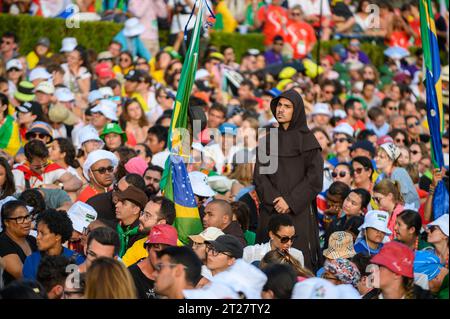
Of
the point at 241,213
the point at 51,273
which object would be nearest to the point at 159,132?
the point at 241,213

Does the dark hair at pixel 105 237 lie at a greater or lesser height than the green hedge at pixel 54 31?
greater

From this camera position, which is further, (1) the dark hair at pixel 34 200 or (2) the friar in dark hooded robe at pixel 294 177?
(2) the friar in dark hooded robe at pixel 294 177

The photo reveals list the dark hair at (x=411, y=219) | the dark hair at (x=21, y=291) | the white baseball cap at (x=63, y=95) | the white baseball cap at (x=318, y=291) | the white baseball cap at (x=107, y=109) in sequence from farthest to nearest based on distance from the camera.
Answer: the white baseball cap at (x=63, y=95) < the white baseball cap at (x=107, y=109) < the dark hair at (x=411, y=219) < the white baseball cap at (x=318, y=291) < the dark hair at (x=21, y=291)

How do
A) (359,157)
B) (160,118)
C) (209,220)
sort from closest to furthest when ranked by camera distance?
(209,220), (359,157), (160,118)

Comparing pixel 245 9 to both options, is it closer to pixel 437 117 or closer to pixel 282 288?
pixel 437 117

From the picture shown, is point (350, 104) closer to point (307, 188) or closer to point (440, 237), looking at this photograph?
point (440, 237)

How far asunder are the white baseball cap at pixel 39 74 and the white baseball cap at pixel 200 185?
13.8ft

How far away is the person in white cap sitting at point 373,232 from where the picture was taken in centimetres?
1067

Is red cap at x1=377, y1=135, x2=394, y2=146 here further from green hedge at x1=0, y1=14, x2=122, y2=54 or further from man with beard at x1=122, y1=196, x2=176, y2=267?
man with beard at x1=122, y1=196, x2=176, y2=267

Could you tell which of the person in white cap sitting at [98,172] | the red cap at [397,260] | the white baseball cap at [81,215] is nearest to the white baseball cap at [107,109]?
the person in white cap sitting at [98,172]

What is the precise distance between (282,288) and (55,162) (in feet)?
17.2

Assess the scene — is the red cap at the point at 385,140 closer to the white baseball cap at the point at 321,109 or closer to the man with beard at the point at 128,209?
the white baseball cap at the point at 321,109
